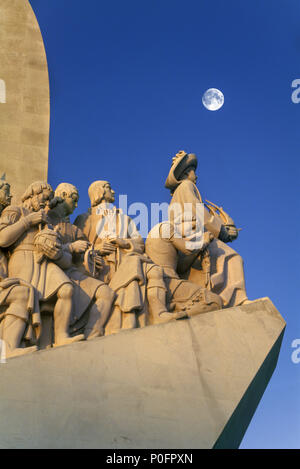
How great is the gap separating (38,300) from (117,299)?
1055mm

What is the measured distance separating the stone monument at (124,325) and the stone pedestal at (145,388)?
0.01m

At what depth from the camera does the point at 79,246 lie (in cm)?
976

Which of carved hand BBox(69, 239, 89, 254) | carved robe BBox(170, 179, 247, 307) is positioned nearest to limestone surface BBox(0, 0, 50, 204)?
carved hand BBox(69, 239, 89, 254)

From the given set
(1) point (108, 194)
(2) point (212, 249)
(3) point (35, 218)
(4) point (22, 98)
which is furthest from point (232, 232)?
(4) point (22, 98)

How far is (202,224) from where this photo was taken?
10.7 meters

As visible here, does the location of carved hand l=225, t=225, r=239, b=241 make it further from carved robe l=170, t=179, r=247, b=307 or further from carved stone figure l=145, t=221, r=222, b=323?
carved stone figure l=145, t=221, r=222, b=323

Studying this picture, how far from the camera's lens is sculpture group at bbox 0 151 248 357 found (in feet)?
29.2

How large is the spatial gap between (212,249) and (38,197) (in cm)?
249

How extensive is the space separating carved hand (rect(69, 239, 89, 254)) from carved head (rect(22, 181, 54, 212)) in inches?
25.6

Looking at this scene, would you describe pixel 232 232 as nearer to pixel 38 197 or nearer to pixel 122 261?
pixel 122 261

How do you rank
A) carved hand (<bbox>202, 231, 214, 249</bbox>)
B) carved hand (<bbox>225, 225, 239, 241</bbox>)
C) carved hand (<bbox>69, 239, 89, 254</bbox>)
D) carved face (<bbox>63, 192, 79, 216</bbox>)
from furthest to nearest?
1. carved hand (<bbox>225, 225, 239, 241</bbox>)
2. carved face (<bbox>63, 192, 79, 216</bbox>)
3. carved hand (<bbox>202, 231, 214, 249</bbox>)
4. carved hand (<bbox>69, 239, 89, 254</bbox>)
